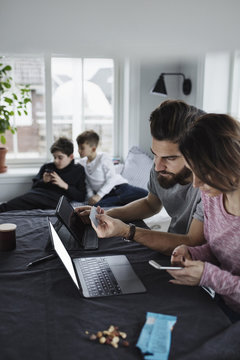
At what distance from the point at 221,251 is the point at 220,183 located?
29cm

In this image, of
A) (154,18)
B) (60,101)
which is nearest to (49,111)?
(60,101)

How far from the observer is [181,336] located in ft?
3.00

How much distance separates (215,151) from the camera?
1036 millimetres

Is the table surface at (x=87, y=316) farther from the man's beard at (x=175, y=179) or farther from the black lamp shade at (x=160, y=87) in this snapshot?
the black lamp shade at (x=160, y=87)

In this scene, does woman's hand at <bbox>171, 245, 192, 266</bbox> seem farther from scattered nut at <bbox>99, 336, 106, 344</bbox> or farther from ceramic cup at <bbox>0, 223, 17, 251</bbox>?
ceramic cup at <bbox>0, 223, 17, 251</bbox>

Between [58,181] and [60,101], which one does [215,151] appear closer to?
[58,181]

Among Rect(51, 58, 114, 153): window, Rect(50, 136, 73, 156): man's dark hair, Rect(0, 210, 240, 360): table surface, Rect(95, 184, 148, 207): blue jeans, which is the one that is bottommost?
Rect(95, 184, 148, 207): blue jeans

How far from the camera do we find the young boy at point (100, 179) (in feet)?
9.68

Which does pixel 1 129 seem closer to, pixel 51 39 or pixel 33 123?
pixel 33 123

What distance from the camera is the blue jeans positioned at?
9.34 feet

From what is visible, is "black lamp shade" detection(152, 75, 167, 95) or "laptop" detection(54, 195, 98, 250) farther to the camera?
"black lamp shade" detection(152, 75, 167, 95)

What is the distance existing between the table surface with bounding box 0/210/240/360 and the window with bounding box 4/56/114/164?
7.92ft

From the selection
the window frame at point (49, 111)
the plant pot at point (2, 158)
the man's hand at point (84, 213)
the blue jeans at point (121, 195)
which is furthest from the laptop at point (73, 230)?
the window frame at point (49, 111)

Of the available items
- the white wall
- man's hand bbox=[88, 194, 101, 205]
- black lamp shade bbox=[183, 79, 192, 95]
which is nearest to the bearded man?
the white wall
